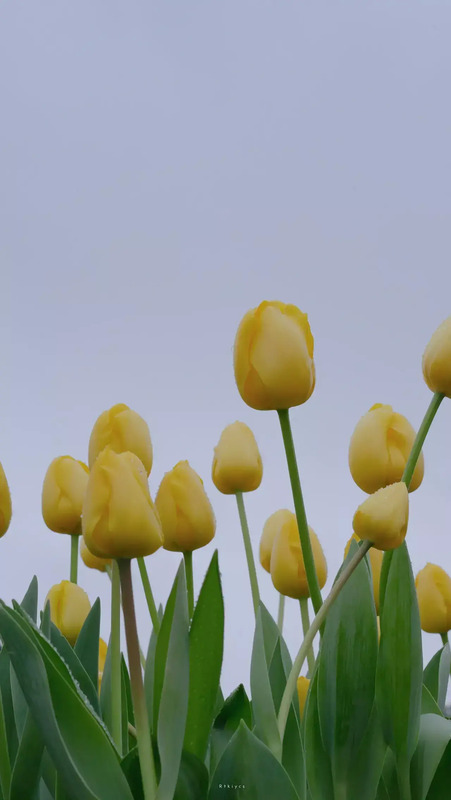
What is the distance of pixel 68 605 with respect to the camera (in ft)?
1.62

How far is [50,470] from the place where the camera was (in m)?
→ 0.48

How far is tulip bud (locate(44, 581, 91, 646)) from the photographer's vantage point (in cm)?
49

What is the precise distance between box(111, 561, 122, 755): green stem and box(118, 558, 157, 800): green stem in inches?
2.3

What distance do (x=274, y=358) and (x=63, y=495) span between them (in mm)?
164

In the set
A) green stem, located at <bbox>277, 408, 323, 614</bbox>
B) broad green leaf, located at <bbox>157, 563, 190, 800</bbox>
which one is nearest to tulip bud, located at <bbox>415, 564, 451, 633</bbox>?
green stem, located at <bbox>277, 408, 323, 614</bbox>

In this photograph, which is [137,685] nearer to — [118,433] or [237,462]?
[118,433]

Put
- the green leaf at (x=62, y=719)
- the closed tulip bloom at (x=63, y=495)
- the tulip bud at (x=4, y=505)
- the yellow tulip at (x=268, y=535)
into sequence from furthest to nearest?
the yellow tulip at (x=268, y=535) < the closed tulip bloom at (x=63, y=495) < the tulip bud at (x=4, y=505) < the green leaf at (x=62, y=719)

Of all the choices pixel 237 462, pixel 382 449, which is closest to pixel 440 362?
pixel 382 449

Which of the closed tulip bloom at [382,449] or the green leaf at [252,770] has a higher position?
the closed tulip bloom at [382,449]

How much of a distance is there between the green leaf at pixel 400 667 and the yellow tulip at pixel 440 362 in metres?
0.09

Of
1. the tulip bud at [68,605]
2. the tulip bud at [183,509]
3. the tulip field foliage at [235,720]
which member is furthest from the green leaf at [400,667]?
the tulip bud at [68,605]

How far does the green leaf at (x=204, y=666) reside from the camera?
1.12ft

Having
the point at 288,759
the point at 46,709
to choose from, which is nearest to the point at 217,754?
the point at 288,759

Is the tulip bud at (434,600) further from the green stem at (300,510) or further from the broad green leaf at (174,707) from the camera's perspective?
the broad green leaf at (174,707)
